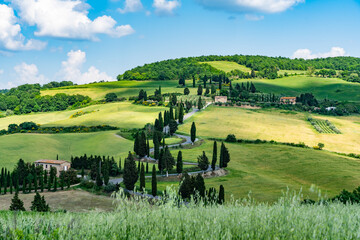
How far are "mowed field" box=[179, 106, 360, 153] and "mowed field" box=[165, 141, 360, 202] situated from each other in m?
16.1

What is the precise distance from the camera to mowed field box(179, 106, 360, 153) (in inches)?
4563

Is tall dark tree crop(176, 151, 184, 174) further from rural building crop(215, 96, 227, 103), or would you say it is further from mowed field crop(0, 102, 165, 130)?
rural building crop(215, 96, 227, 103)

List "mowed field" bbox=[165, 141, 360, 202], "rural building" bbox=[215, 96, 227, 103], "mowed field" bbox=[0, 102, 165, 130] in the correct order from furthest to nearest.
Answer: "rural building" bbox=[215, 96, 227, 103] → "mowed field" bbox=[0, 102, 165, 130] → "mowed field" bbox=[165, 141, 360, 202]

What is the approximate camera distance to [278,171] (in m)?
82.5

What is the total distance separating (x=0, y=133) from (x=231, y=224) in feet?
467

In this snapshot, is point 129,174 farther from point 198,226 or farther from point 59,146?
point 198,226

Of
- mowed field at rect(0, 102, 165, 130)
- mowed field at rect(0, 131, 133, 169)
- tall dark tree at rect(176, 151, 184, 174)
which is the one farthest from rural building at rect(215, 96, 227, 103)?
tall dark tree at rect(176, 151, 184, 174)

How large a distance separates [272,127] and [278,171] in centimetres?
5540

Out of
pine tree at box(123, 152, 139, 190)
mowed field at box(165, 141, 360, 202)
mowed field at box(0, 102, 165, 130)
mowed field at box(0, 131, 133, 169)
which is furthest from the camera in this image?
mowed field at box(0, 102, 165, 130)

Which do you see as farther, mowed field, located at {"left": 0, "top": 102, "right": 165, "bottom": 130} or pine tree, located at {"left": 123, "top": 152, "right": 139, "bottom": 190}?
mowed field, located at {"left": 0, "top": 102, "right": 165, "bottom": 130}

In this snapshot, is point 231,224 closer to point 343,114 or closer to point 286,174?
point 286,174

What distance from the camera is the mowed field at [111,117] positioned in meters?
142

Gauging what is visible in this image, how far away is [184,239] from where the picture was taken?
949cm

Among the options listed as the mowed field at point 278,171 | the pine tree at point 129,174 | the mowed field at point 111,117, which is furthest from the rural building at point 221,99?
the pine tree at point 129,174
